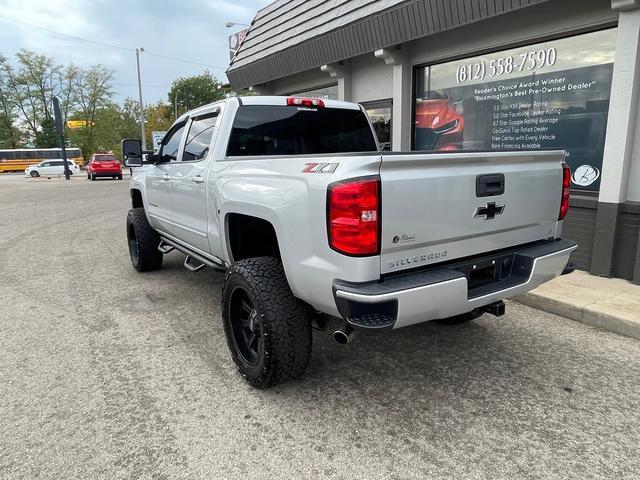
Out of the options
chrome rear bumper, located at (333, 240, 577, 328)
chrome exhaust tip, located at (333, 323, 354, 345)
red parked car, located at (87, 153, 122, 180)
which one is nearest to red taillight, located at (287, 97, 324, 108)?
chrome rear bumper, located at (333, 240, 577, 328)

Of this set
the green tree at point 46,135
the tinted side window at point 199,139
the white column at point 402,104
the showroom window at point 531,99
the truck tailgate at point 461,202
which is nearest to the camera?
the truck tailgate at point 461,202

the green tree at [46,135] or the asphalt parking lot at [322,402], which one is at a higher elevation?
the green tree at [46,135]

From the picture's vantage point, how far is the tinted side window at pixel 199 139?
410 cm

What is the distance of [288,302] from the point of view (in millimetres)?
2814

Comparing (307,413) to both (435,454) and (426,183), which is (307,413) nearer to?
(435,454)

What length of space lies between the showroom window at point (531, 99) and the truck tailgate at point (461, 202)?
2.01m

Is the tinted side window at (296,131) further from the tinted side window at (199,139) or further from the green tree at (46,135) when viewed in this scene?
the green tree at (46,135)

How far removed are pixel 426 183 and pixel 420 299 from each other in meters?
0.62

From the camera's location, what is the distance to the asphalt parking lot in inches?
92.6

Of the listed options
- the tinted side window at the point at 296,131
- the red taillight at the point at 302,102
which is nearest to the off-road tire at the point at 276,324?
the tinted side window at the point at 296,131

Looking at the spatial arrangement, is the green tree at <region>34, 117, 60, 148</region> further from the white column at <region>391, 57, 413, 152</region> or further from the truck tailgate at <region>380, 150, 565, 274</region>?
the truck tailgate at <region>380, 150, 565, 274</region>

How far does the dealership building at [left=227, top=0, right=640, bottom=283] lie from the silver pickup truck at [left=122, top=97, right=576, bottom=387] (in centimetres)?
88

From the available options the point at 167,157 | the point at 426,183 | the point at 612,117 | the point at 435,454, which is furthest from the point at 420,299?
the point at 612,117

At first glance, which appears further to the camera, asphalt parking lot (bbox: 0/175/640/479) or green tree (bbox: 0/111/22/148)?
green tree (bbox: 0/111/22/148)
